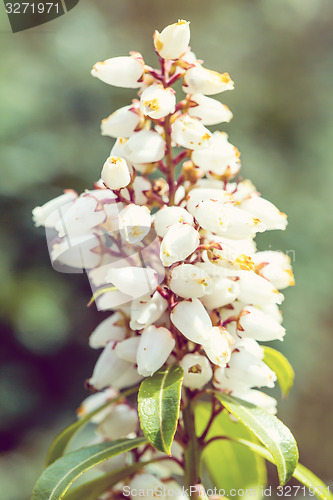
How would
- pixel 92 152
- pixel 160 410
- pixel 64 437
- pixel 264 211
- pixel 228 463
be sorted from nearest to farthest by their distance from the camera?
pixel 160 410
pixel 264 211
pixel 64 437
pixel 228 463
pixel 92 152

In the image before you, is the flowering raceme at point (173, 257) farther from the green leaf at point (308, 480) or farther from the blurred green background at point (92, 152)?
the blurred green background at point (92, 152)

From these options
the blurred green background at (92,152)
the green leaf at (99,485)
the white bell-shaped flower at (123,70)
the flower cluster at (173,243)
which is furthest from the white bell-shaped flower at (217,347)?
the blurred green background at (92,152)

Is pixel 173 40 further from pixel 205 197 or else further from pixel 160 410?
pixel 160 410

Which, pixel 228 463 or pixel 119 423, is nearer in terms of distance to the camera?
pixel 119 423

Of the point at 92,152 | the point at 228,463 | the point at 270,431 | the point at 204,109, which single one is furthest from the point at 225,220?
the point at 92,152

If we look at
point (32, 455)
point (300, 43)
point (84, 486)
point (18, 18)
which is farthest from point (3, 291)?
point (300, 43)

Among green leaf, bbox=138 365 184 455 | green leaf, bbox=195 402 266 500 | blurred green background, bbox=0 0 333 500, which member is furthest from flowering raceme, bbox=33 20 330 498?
blurred green background, bbox=0 0 333 500
